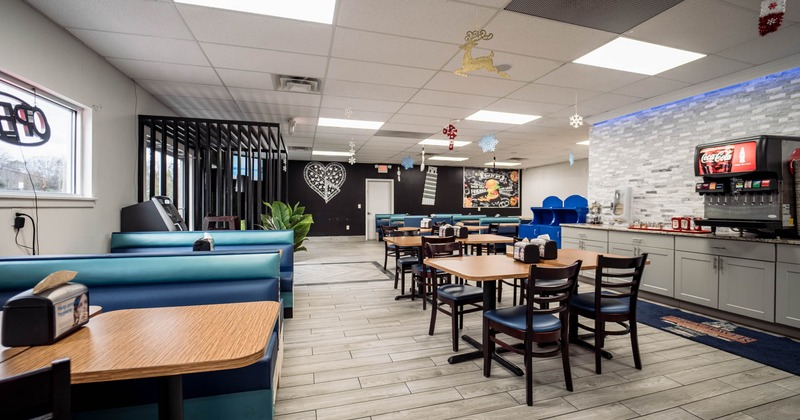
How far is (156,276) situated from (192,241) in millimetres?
1846

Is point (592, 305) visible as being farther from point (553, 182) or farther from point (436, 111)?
point (553, 182)

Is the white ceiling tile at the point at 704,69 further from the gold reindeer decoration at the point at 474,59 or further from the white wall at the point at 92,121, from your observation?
the white wall at the point at 92,121

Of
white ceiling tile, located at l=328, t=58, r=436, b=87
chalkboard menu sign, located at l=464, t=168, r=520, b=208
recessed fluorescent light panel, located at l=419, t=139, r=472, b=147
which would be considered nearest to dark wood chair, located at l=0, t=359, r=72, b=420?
white ceiling tile, located at l=328, t=58, r=436, b=87

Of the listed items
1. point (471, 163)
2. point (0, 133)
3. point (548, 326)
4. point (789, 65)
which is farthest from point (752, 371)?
point (471, 163)

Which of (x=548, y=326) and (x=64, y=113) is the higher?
(x=64, y=113)

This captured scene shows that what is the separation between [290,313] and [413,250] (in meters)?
2.75

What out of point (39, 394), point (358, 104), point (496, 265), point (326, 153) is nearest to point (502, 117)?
point (358, 104)

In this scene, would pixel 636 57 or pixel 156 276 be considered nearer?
pixel 156 276

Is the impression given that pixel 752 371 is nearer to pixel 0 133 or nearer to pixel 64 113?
pixel 0 133

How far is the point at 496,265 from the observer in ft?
9.18

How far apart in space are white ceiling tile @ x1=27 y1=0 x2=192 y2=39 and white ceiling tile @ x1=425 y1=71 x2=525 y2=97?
109 inches

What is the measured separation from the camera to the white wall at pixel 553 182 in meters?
11.1

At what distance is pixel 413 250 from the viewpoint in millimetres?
6180

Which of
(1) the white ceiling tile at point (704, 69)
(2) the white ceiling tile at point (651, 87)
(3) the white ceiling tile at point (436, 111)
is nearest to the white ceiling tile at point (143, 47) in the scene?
(3) the white ceiling tile at point (436, 111)
